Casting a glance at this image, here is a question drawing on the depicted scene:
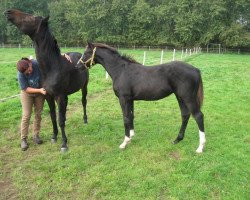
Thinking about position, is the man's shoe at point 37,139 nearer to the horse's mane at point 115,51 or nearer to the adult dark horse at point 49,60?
the adult dark horse at point 49,60

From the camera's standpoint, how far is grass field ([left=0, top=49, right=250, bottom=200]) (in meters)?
4.42

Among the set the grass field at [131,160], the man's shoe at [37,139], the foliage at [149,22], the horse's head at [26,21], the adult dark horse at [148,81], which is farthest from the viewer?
the foliage at [149,22]

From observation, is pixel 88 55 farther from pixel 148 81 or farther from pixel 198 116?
pixel 198 116

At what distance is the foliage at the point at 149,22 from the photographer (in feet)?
152

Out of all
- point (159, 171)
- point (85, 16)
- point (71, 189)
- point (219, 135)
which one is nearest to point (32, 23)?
point (71, 189)

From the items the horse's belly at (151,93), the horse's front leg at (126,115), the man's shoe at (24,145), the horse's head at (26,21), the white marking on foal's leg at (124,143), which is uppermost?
the horse's head at (26,21)

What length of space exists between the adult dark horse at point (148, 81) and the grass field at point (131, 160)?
0.46m

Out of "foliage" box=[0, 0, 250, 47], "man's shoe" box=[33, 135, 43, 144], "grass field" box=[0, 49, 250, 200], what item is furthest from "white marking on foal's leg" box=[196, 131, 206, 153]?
"foliage" box=[0, 0, 250, 47]

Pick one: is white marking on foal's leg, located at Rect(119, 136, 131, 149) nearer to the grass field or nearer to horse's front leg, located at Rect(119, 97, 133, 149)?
horse's front leg, located at Rect(119, 97, 133, 149)

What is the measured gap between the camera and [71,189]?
4.45 metres

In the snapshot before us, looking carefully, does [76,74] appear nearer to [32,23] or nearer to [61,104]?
[61,104]

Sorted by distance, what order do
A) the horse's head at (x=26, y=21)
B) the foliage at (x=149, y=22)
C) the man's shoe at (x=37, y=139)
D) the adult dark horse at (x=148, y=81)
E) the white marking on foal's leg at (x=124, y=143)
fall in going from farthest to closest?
the foliage at (x=149, y=22) < the man's shoe at (x=37, y=139) < the white marking on foal's leg at (x=124, y=143) < the adult dark horse at (x=148, y=81) < the horse's head at (x=26, y=21)

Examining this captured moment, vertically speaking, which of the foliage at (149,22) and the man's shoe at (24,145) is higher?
the foliage at (149,22)

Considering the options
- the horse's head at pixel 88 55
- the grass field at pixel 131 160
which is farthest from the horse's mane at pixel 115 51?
the grass field at pixel 131 160
